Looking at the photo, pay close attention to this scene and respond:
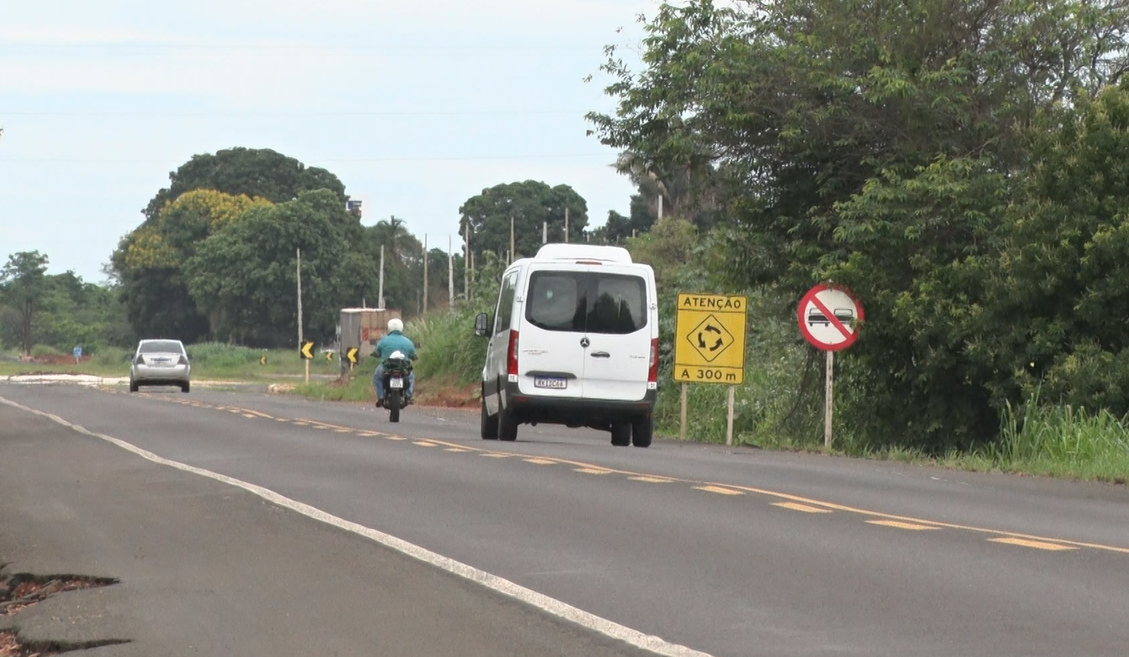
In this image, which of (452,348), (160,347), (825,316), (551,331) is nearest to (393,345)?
(551,331)

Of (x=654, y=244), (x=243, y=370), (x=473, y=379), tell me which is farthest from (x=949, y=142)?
(x=243, y=370)

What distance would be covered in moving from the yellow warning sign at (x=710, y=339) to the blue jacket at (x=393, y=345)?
474cm

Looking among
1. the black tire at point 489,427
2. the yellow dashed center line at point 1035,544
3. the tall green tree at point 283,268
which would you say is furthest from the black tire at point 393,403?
the tall green tree at point 283,268

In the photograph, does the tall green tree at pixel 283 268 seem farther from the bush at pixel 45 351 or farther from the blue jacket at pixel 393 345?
the blue jacket at pixel 393 345

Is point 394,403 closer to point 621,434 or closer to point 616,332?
point 621,434

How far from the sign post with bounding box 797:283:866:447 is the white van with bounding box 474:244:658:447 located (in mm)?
2639

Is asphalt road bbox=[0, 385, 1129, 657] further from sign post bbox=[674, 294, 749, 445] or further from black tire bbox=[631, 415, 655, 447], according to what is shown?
sign post bbox=[674, 294, 749, 445]

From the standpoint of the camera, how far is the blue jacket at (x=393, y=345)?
27.6 metres

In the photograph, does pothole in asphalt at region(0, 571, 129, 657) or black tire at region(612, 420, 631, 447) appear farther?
black tire at region(612, 420, 631, 447)

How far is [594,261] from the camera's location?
22.0 m

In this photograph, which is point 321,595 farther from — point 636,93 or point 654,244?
point 654,244

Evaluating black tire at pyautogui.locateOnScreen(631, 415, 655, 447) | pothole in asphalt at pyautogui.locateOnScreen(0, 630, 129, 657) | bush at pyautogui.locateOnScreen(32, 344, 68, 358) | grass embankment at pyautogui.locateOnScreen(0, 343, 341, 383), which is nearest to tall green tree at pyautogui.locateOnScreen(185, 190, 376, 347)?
grass embankment at pyautogui.locateOnScreen(0, 343, 341, 383)

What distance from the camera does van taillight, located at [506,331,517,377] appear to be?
21859mm

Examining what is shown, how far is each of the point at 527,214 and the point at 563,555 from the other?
359 ft
